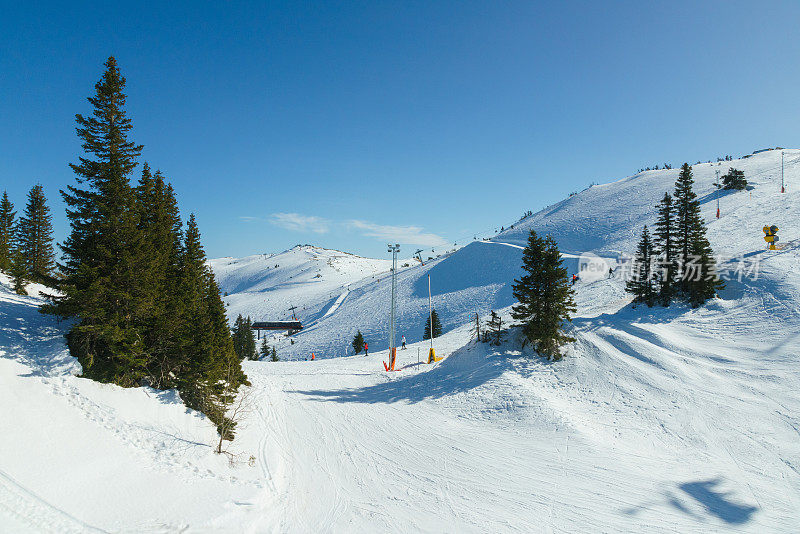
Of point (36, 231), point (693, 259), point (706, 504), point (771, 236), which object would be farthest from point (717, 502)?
point (36, 231)

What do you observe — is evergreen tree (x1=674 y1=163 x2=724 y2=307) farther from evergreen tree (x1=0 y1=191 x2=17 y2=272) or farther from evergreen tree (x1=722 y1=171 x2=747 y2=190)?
evergreen tree (x1=0 y1=191 x2=17 y2=272)

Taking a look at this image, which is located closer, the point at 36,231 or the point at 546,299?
the point at 546,299

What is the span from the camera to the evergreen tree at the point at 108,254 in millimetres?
13383

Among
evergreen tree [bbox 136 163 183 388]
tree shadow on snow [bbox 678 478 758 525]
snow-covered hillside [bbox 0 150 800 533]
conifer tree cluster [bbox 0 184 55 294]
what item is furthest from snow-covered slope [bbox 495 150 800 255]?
conifer tree cluster [bbox 0 184 55 294]

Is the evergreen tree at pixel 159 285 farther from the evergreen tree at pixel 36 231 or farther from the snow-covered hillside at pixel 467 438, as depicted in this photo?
the evergreen tree at pixel 36 231

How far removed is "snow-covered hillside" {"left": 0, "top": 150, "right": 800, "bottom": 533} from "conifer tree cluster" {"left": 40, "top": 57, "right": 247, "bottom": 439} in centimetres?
91

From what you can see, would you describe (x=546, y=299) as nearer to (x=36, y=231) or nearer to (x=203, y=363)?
(x=203, y=363)

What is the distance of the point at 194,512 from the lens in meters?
9.12

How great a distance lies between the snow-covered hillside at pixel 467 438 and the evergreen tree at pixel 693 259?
1.13 m

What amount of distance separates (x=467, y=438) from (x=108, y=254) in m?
16.2

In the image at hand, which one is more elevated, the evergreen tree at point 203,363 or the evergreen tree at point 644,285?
the evergreen tree at point 644,285

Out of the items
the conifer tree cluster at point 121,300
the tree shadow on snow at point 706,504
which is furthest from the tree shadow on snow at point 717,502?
the conifer tree cluster at point 121,300

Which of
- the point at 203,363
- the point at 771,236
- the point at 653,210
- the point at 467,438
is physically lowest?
the point at 467,438

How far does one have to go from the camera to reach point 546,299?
21.3 meters
